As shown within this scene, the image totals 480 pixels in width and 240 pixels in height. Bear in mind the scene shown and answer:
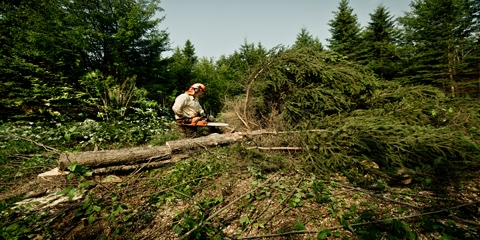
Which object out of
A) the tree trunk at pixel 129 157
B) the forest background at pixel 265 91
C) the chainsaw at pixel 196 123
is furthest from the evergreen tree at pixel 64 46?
the tree trunk at pixel 129 157

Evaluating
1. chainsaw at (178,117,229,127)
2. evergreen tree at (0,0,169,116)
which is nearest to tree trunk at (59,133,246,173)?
chainsaw at (178,117,229,127)

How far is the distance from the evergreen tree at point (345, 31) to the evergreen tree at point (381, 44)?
0.90m

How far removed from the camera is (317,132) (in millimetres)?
3248

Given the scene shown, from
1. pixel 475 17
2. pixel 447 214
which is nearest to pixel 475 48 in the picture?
pixel 475 17

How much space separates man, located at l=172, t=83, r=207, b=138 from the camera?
191 inches

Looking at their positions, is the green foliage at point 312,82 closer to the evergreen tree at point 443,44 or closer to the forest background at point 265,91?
the forest background at point 265,91

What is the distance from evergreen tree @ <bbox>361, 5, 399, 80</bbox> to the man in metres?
16.0

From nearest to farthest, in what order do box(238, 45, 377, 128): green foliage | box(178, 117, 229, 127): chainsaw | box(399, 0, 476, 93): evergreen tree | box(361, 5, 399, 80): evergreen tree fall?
box(238, 45, 377, 128): green foliage
box(178, 117, 229, 127): chainsaw
box(399, 0, 476, 93): evergreen tree
box(361, 5, 399, 80): evergreen tree

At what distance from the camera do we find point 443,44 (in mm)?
13359

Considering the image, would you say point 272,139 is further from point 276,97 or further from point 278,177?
point 276,97

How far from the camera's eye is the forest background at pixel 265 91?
284 cm

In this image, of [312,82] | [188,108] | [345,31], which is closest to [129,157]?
[188,108]

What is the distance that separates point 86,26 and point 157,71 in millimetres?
3594

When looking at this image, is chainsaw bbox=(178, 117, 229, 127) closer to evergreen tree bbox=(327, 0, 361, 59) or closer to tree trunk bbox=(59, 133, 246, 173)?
tree trunk bbox=(59, 133, 246, 173)
